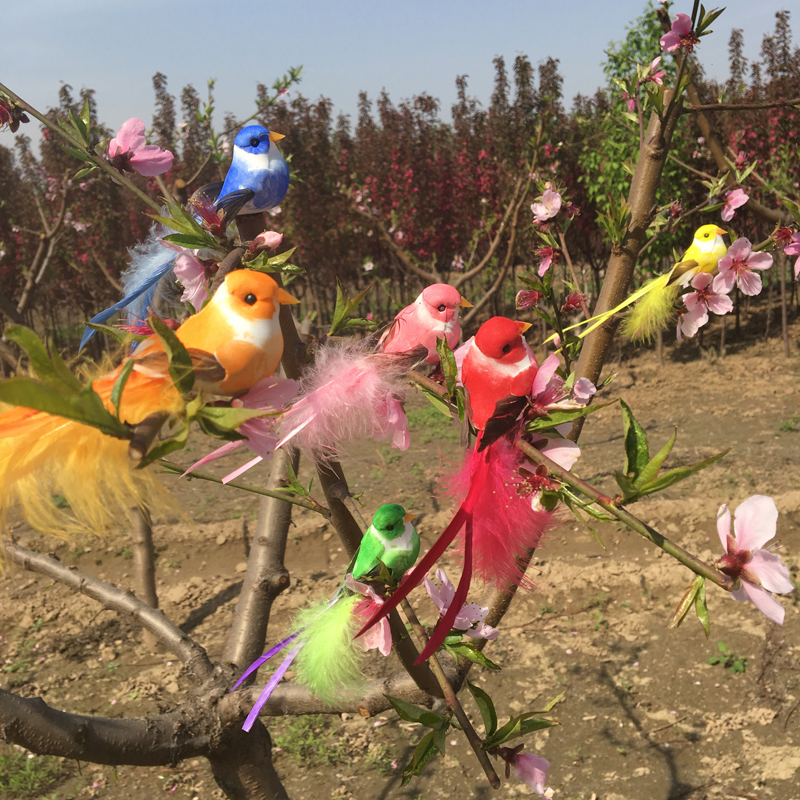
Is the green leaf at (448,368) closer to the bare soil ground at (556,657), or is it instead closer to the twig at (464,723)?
the twig at (464,723)

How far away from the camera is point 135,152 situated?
3.31ft

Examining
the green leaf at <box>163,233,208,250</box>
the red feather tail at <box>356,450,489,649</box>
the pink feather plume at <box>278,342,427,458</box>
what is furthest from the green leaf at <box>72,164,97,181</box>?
the red feather tail at <box>356,450,489,649</box>

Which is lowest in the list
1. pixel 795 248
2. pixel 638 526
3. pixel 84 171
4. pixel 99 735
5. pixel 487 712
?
pixel 99 735

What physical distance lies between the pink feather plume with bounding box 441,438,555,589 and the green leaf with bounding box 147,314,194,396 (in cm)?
27

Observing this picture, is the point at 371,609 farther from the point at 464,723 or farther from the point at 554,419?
the point at 554,419

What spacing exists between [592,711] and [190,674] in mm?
2602

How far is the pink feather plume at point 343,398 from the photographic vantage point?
2.00 feet

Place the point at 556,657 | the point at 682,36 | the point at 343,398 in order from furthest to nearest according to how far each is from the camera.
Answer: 1. the point at 556,657
2. the point at 682,36
3. the point at 343,398

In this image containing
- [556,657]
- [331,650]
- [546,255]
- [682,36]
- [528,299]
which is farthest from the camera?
[556,657]

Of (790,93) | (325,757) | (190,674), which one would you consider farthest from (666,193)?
(190,674)

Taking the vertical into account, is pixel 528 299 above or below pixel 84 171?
below

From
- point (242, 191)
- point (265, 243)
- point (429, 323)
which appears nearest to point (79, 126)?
point (242, 191)

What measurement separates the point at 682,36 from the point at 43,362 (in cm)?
125

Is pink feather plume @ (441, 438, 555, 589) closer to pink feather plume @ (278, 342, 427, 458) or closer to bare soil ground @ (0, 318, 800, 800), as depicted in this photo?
pink feather plume @ (278, 342, 427, 458)
